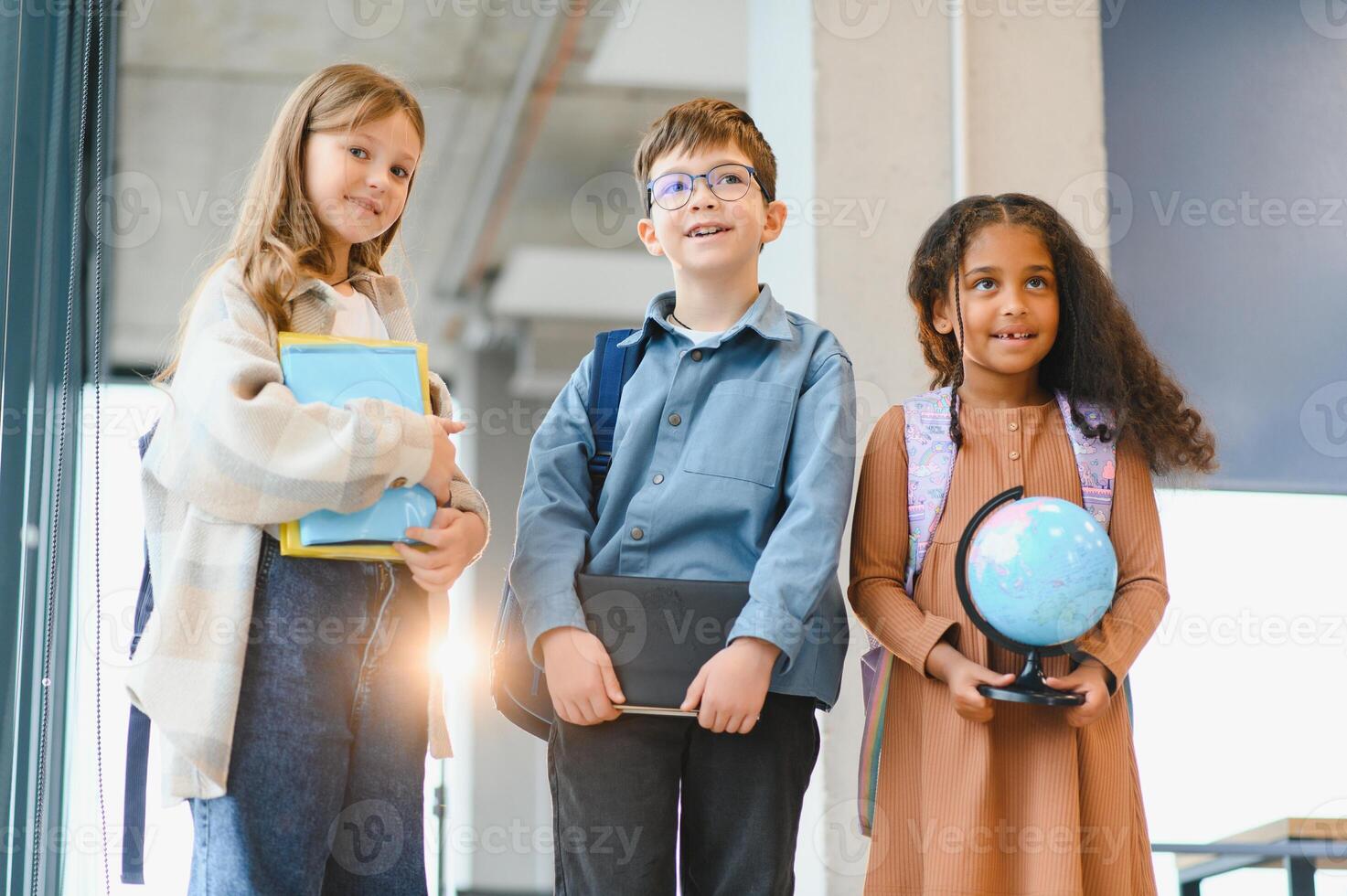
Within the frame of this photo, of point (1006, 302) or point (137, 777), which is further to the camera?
point (1006, 302)

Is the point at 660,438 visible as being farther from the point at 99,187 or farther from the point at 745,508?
the point at 99,187

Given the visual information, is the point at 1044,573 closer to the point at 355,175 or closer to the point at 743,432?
the point at 743,432

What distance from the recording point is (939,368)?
2.20 metres

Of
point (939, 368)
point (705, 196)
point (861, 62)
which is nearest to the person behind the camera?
point (705, 196)

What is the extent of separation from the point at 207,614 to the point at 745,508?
0.74m

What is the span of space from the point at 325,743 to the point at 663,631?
1.52 ft

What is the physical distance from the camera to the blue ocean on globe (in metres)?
1.66

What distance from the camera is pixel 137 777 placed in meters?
1.74

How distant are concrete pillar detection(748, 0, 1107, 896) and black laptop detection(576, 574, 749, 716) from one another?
1.28 metres

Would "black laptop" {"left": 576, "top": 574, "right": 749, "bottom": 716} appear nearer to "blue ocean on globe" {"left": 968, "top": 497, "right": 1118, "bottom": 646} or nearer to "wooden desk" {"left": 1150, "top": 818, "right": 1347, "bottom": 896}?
"blue ocean on globe" {"left": 968, "top": 497, "right": 1118, "bottom": 646}

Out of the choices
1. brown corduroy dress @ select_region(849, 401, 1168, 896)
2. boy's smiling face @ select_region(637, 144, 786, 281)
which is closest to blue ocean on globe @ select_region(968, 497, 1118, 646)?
brown corduroy dress @ select_region(849, 401, 1168, 896)

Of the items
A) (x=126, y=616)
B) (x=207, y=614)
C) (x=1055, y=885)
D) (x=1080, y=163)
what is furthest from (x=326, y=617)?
(x=1080, y=163)

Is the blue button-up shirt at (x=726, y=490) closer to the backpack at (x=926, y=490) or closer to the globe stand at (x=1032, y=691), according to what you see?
the backpack at (x=926, y=490)

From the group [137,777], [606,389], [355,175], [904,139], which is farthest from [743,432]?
[904,139]
